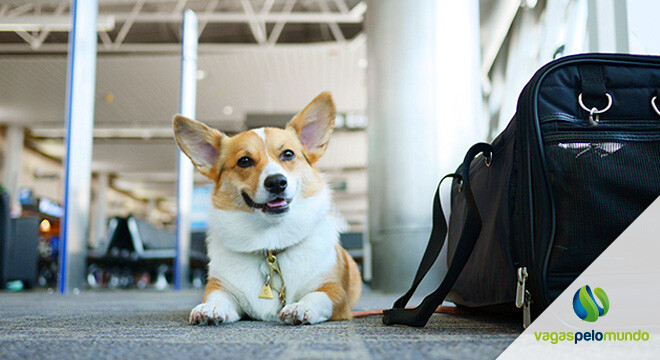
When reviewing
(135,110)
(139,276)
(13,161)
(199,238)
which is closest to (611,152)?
(199,238)

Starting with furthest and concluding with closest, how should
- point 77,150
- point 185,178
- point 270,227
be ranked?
point 185,178 → point 77,150 → point 270,227

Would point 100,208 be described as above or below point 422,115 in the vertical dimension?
below

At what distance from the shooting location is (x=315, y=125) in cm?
190

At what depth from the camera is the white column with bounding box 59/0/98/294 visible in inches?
178

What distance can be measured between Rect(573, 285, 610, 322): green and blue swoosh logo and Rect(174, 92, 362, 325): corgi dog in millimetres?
680

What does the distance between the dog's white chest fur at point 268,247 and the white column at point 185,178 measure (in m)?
4.86

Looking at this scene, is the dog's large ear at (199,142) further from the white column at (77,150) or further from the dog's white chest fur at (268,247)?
the white column at (77,150)

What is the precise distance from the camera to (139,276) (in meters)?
9.41

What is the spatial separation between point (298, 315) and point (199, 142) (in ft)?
2.50

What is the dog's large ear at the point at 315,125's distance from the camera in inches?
72.2

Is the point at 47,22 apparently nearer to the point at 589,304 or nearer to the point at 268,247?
the point at 268,247

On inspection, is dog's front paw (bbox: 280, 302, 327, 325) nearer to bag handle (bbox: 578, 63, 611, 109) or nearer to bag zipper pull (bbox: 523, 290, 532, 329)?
bag zipper pull (bbox: 523, 290, 532, 329)

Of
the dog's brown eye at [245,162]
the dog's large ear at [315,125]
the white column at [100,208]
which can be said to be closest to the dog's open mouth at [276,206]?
the dog's brown eye at [245,162]

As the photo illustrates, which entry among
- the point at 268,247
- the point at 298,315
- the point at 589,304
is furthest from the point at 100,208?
the point at 589,304
